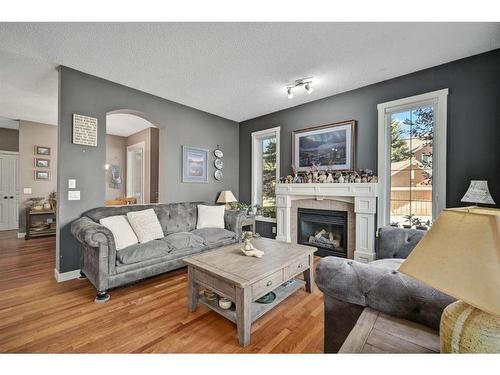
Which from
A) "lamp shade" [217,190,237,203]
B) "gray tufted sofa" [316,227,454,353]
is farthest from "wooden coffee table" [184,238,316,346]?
"lamp shade" [217,190,237,203]

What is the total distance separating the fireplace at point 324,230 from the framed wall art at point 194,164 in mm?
2017

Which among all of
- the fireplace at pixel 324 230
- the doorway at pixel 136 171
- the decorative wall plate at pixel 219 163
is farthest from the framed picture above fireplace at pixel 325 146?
the doorway at pixel 136 171

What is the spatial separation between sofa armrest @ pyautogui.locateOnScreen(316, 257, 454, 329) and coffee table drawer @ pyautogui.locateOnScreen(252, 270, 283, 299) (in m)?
0.61

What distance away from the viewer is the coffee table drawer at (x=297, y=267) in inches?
80.1

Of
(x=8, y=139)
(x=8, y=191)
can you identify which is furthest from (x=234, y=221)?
(x=8, y=139)

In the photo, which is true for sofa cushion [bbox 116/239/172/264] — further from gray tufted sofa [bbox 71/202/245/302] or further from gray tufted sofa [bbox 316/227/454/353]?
gray tufted sofa [bbox 316/227/454/353]

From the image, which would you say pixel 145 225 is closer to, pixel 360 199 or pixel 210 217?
pixel 210 217

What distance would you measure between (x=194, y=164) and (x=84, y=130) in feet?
5.82

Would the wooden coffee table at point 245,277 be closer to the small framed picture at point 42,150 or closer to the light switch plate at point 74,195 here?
the light switch plate at point 74,195

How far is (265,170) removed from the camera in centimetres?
476

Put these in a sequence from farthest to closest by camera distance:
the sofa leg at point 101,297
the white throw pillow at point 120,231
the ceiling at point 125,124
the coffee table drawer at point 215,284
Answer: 1. the ceiling at point 125,124
2. the white throw pillow at point 120,231
3. the sofa leg at point 101,297
4. the coffee table drawer at point 215,284

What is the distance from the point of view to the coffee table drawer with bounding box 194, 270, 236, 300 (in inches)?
65.4
